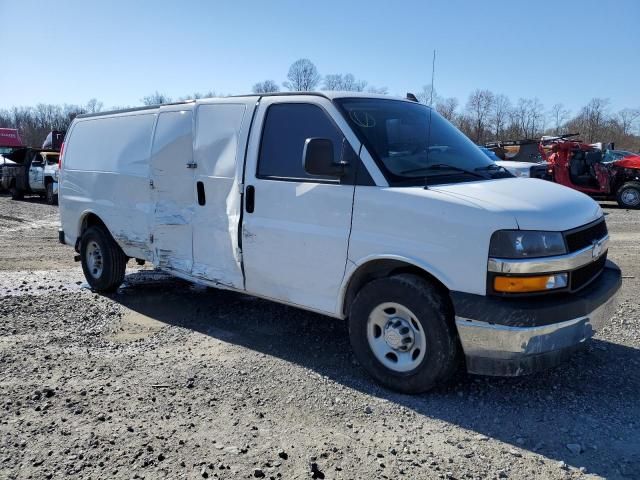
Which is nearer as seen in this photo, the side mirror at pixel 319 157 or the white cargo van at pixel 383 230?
the white cargo van at pixel 383 230

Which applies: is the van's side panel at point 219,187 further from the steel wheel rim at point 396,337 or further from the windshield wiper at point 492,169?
the windshield wiper at point 492,169

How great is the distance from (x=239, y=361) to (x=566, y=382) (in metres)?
2.52

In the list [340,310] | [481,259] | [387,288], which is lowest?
[340,310]

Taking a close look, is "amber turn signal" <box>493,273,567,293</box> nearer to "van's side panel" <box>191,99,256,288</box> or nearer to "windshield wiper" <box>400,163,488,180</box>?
"windshield wiper" <box>400,163,488,180</box>

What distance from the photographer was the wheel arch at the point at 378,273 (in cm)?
366

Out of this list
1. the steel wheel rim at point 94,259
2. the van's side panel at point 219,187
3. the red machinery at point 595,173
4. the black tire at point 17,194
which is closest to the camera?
the van's side panel at point 219,187

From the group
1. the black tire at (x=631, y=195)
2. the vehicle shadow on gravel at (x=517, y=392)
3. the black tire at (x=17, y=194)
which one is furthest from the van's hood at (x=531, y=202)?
the black tire at (x=17, y=194)

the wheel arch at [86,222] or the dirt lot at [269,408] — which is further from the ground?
the wheel arch at [86,222]

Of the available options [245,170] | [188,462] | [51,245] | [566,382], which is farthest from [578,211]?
[51,245]

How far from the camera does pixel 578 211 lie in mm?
3734

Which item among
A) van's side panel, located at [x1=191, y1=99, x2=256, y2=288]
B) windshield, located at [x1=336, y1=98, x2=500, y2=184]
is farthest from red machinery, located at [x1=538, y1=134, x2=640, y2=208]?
van's side panel, located at [x1=191, y1=99, x2=256, y2=288]

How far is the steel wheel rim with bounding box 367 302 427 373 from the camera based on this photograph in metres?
3.74

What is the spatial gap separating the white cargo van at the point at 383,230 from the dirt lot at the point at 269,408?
0.39 metres

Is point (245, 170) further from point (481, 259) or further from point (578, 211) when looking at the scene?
point (578, 211)
